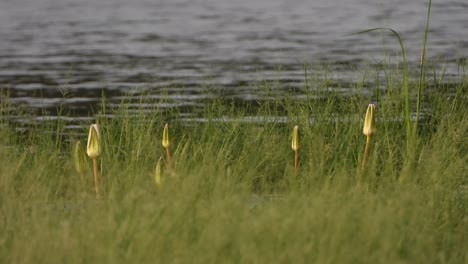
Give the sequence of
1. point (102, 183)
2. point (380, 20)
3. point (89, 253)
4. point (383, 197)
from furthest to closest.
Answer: point (380, 20) → point (102, 183) → point (383, 197) → point (89, 253)

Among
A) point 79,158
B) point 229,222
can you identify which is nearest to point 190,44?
point 79,158

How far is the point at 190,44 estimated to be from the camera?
23781mm

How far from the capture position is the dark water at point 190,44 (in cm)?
1520

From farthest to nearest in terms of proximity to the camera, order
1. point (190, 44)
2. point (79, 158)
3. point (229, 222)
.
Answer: point (190, 44) < point (79, 158) < point (229, 222)

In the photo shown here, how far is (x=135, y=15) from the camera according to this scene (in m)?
33.1

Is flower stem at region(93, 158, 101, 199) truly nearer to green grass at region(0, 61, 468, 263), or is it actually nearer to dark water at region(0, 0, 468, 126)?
green grass at region(0, 61, 468, 263)

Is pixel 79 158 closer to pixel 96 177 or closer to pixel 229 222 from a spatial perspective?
pixel 96 177

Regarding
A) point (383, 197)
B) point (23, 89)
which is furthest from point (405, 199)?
point (23, 89)

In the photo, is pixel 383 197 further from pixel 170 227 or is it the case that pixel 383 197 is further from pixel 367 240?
pixel 170 227

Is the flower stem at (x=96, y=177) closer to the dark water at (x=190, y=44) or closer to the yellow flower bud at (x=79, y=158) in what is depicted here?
the yellow flower bud at (x=79, y=158)

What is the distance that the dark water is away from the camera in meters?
15.2

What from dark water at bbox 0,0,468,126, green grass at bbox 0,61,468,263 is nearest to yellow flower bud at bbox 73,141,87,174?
green grass at bbox 0,61,468,263

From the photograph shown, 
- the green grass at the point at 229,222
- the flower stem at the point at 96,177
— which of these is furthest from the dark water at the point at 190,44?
the green grass at the point at 229,222

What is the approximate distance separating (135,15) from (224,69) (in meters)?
15.2
